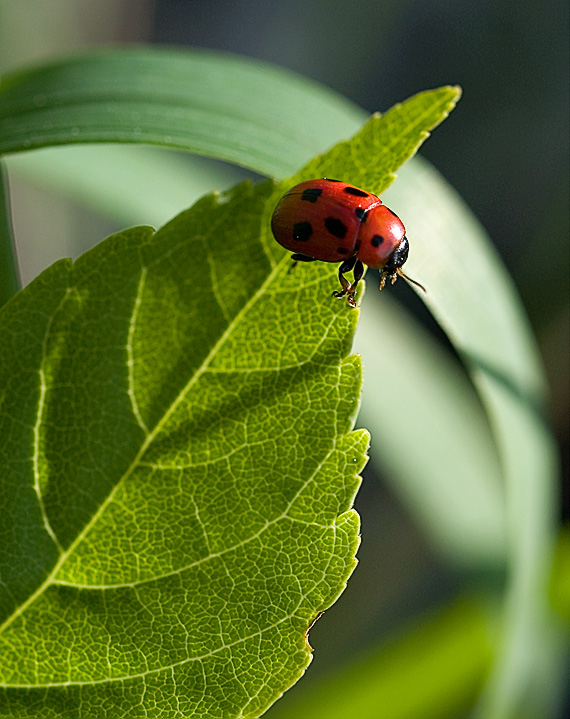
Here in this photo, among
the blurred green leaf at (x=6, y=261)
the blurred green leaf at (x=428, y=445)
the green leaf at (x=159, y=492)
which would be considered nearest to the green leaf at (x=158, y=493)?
the green leaf at (x=159, y=492)

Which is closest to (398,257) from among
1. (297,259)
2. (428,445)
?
(297,259)

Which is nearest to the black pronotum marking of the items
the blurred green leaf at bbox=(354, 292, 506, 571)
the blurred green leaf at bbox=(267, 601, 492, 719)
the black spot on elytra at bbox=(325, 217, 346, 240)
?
the black spot on elytra at bbox=(325, 217, 346, 240)

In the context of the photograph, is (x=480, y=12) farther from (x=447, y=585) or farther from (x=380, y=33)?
(x=447, y=585)

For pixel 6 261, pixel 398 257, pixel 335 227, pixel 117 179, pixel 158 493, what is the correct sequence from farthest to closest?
pixel 117 179 < pixel 398 257 < pixel 335 227 < pixel 6 261 < pixel 158 493

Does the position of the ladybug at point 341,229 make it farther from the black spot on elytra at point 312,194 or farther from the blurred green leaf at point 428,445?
the blurred green leaf at point 428,445

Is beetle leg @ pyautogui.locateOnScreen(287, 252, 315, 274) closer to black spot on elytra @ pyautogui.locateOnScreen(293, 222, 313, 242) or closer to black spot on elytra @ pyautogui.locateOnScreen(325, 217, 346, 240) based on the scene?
black spot on elytra @ pyautogui.locateOnScreen(293, 222, 313, 242)

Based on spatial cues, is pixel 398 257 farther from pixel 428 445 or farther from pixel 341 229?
pixel 428 445
